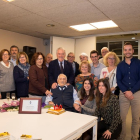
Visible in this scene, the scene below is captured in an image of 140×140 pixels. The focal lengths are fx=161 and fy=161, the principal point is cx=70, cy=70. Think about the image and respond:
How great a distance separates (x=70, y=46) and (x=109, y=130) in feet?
13.9

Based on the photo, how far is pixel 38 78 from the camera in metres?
2.78

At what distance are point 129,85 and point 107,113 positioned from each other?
2.24 ft

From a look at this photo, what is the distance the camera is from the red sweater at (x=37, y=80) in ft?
8.73

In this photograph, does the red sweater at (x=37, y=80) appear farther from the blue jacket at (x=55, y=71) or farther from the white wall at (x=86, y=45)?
the white wall at (x=86, y=45)

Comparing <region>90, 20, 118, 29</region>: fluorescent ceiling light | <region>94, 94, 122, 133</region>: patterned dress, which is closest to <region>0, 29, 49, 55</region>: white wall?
<region>90, 20, 118, 29</region>: fluorescent ceiling light

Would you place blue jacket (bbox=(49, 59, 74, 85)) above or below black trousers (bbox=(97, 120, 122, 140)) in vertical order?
above

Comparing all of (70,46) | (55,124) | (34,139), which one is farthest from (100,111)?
(70,46)

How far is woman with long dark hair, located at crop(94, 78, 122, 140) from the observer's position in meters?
2.08

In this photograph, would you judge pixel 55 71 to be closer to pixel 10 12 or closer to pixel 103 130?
pixel 103 130

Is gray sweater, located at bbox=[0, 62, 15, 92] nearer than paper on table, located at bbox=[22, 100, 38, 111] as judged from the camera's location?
No

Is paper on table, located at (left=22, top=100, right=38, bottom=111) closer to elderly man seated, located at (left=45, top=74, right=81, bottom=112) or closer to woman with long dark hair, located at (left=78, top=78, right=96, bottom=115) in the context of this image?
elderly man seated, located at (left=45, top=74, right=81, bottom=112)

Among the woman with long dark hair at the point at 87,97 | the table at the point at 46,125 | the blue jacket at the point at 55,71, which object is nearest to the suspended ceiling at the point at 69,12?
the blue jacket at the point at 55,71

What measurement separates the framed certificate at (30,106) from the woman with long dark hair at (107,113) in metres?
0.85

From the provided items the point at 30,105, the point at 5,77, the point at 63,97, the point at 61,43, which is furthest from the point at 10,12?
the point at 61,43
